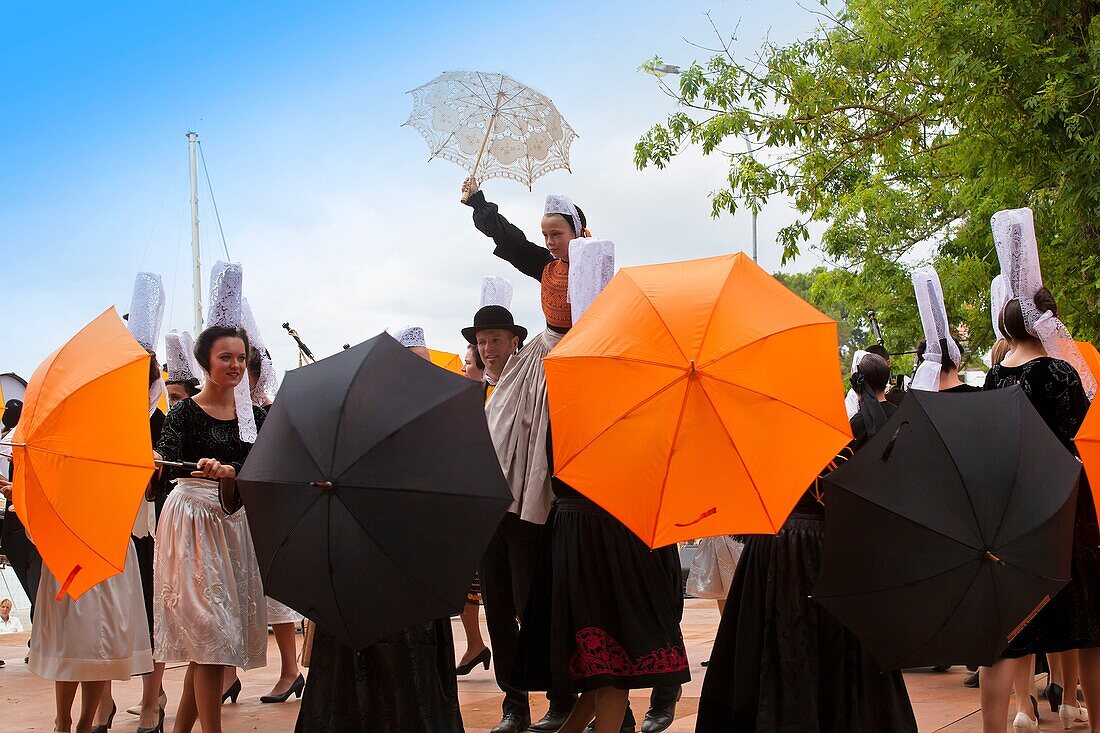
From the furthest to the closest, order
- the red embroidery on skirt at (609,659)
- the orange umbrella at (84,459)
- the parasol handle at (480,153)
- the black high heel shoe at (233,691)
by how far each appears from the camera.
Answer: the black high heel shoe at (233,691), the parasol handle at (480,153), the red embroidery on skirt at (609,659), the orange umbrella at (84,459)

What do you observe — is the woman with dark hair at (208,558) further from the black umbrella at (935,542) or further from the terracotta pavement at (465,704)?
the black umbrella at (935,542)

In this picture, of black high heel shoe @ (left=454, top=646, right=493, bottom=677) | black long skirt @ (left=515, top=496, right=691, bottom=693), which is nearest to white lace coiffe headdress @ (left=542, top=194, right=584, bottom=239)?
black long skirt @ (left=515, top=496, right=691, bottom=693)

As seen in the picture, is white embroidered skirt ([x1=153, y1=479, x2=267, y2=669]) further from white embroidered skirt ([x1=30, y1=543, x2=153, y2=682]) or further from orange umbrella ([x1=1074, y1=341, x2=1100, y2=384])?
orange umbrella ([x1=1074, y1=341, x2=1100, y2=384])

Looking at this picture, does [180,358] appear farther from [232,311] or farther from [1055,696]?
[1055,696]

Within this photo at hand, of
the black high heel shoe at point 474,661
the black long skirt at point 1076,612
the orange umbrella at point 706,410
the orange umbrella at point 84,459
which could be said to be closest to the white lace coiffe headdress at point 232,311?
the orange umbrella at point 84,459

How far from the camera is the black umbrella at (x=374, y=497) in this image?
3863 millimetres

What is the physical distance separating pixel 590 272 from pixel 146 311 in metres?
2.72

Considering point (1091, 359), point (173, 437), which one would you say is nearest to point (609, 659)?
point (173, 437)

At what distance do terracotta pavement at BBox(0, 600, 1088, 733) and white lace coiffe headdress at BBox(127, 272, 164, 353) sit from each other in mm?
2245

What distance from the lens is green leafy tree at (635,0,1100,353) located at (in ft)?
30.7

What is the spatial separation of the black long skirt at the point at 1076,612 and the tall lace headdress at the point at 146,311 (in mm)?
4726

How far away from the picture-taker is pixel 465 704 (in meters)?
6.93

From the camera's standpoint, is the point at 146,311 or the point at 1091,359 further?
the point at 146,311

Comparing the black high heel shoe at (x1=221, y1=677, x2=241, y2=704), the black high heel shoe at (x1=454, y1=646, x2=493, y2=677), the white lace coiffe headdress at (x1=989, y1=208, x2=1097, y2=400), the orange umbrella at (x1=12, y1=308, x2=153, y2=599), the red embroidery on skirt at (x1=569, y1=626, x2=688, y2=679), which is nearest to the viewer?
the orange umbrella at (x1=12, y1=308, x2=153, y2=599)
